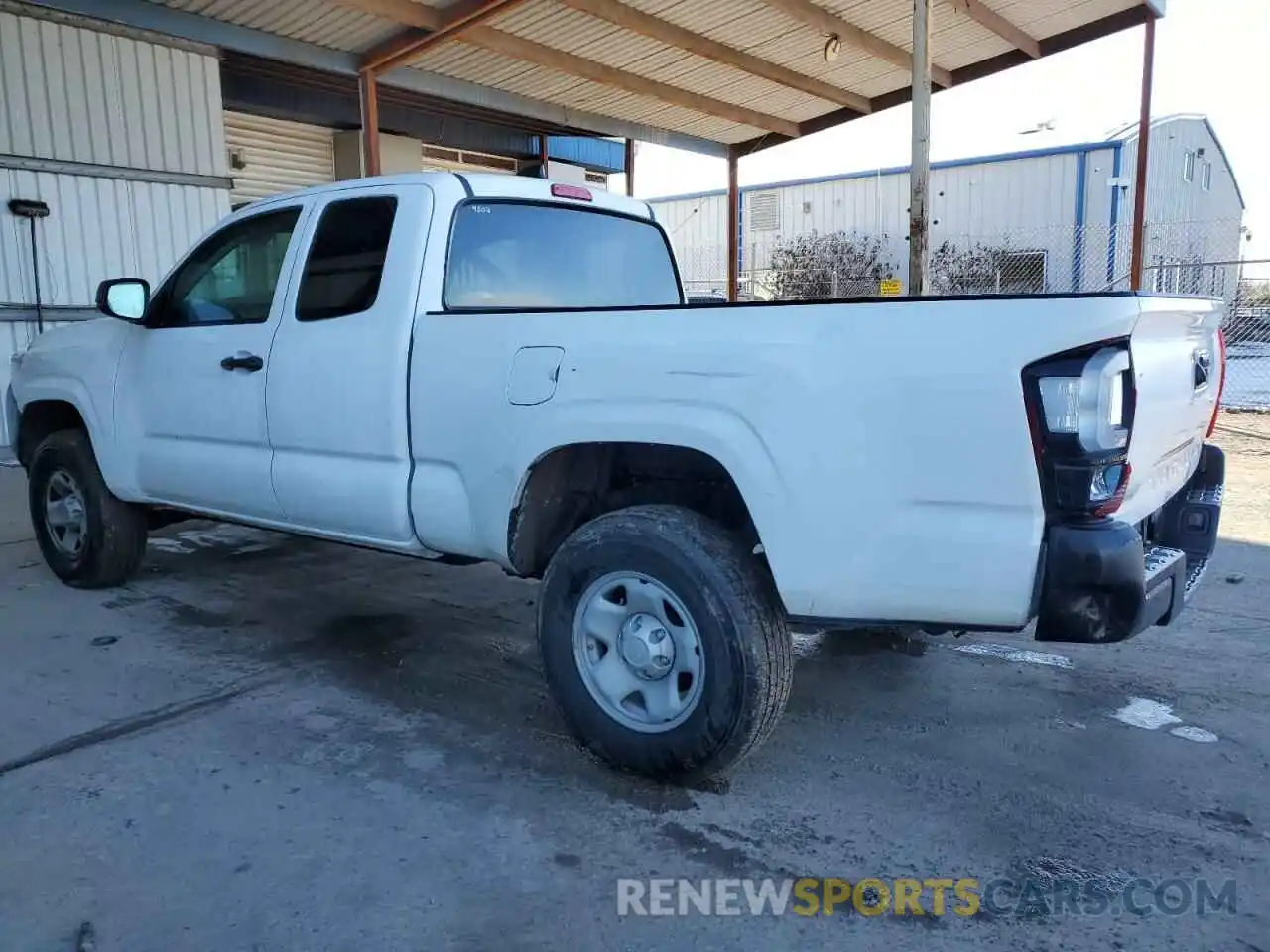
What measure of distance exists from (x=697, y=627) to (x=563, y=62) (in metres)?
9.45

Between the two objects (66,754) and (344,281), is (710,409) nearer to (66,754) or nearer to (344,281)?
(344,281)

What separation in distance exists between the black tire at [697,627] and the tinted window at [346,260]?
4.74 feet

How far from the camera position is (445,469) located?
136 inches

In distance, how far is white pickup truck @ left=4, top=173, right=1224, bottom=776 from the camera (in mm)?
2434

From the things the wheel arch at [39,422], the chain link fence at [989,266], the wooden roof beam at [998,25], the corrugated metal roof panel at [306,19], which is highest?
the wooden roof beam at [998,25]

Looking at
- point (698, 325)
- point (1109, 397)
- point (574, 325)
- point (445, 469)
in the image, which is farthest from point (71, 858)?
point (1109, 397)

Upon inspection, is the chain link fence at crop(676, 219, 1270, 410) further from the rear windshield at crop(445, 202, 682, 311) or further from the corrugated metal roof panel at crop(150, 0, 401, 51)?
the rear windshield at crop(445, 202, 682, 311)

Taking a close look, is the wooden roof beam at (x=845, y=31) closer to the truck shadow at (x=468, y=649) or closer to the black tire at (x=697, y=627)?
the truck shadow at (x=468, y=649)

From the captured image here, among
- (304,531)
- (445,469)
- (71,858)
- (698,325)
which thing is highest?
(698,325)

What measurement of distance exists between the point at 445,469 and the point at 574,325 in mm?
757

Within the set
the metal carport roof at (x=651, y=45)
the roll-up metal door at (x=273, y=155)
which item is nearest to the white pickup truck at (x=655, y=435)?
the metal carport roof at (x=651, y=45)

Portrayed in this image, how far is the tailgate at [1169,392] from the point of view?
2.55m

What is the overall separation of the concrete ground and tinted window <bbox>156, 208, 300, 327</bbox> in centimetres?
153

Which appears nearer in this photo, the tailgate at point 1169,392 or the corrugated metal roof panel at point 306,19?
the tailgate at point 1169,392
